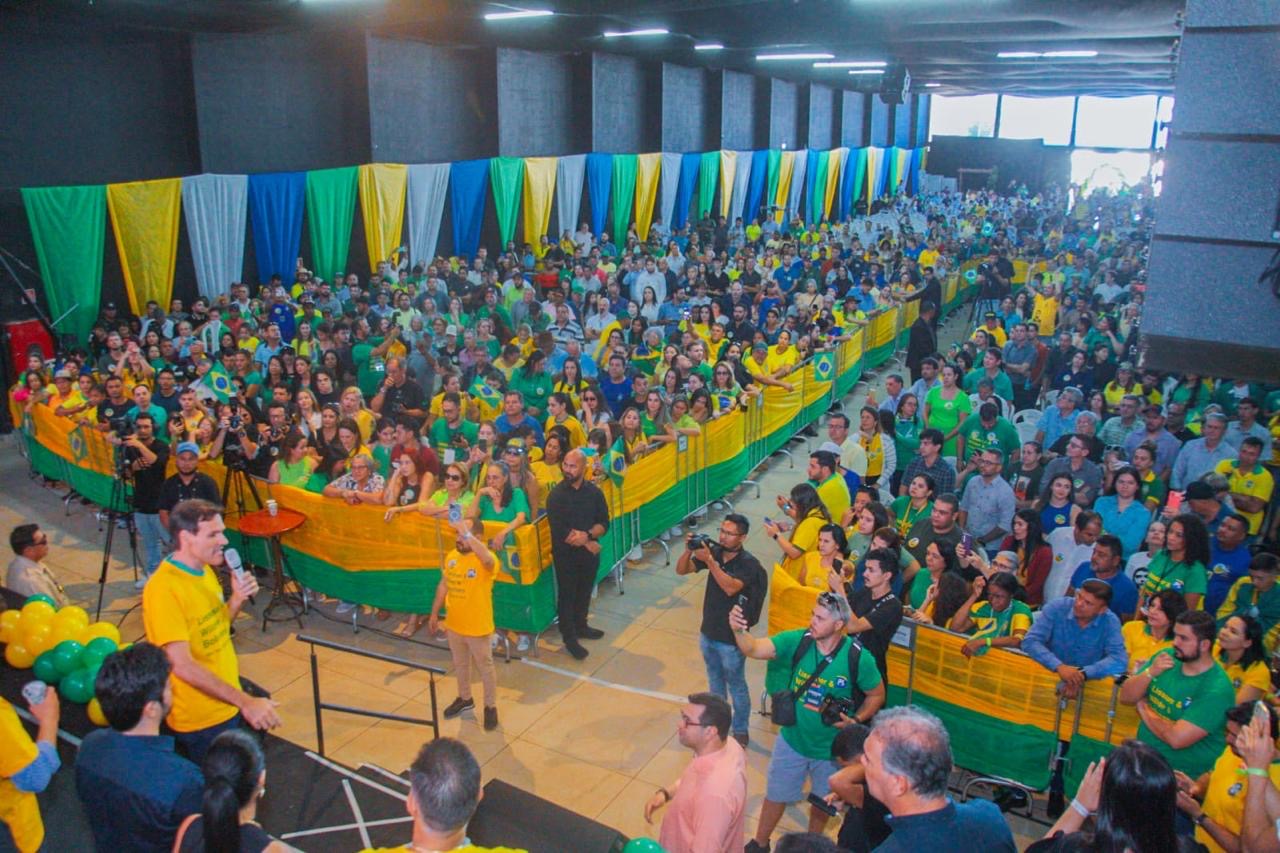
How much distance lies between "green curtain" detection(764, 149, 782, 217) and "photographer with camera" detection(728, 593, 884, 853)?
92.9 feet

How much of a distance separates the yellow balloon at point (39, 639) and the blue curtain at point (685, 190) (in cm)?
2164

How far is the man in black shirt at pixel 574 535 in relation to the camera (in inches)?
276

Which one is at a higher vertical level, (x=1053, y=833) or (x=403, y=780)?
(x=1053, y=833)

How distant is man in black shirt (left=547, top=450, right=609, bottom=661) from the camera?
23.0ft

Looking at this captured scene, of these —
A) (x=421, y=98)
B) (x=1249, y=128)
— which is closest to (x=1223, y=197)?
(x=1249, y=128)

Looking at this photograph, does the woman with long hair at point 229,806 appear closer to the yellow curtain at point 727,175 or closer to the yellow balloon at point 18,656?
the yellow balloon at point 18,656

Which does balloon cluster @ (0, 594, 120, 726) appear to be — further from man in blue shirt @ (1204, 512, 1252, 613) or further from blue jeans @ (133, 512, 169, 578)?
man in blue shirt @ (1204, 512, 1252, 613)

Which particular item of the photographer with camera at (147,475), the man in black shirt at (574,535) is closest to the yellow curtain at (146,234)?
the photographer with camera at (147,475)

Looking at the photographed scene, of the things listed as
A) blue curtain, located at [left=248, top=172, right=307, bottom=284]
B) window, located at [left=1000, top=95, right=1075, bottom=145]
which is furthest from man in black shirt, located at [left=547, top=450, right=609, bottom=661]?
window, located at [left=1000, top=95, right=1075, bottom=145]

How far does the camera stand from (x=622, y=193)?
2311cm

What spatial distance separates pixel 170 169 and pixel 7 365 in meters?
4.07

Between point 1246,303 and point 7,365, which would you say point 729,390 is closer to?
point 1246,303

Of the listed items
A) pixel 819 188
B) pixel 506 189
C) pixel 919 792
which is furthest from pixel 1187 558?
pixel 819 188

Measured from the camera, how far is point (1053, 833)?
3602 millimetres
